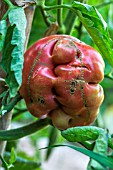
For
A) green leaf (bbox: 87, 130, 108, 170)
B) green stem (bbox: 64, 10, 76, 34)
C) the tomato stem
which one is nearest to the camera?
green leaf (bbox: 87, 130, 108, 170)

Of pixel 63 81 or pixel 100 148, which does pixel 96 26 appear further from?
pixel 100 148

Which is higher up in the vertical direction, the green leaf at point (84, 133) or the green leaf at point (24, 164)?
the green leaf at point (84, 133)

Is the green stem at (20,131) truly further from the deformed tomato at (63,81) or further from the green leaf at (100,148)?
the green leaf at (100,148)

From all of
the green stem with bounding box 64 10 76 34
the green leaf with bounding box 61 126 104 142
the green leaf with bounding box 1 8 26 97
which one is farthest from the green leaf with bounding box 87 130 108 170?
the green stem with bounding box 64 10 76 34

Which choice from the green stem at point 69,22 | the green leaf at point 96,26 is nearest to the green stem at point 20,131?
the green leaf at point 96,26

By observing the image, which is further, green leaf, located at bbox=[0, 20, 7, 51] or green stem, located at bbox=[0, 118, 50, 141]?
green stem, located at bbox=[0, 118, 50, 141]

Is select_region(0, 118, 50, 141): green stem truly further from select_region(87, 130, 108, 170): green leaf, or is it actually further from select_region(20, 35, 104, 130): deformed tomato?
select_region(87, 130, 108, 170): green leaf

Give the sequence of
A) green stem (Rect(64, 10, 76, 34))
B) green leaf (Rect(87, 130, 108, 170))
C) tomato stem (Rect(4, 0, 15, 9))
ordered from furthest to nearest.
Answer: green stem (Rect(64, 10, 76, 34)) < tomato stem (Rect(4, 0, 15, 9)) < green leaf (Rect(87, 130, 108, 170))
